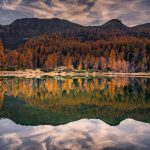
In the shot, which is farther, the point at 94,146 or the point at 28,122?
the point at 28,122

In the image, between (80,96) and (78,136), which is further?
(80,96)

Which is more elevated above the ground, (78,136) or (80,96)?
(78,136)

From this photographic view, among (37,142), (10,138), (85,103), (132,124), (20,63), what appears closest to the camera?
(37,142)

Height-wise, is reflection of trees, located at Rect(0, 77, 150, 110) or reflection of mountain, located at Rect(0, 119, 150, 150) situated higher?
reflection of mountain, located at Rect(0, 119, 150, 150)

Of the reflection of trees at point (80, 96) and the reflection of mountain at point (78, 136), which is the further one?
the reflection of trees at point (80, 96)

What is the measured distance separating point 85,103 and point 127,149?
24638 millimetres

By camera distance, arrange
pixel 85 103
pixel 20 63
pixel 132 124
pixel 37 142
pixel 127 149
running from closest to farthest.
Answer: pixel 127 149 < pixel 37 142 < pixel 132 124 < pixel 85 103 < pixel 20 63

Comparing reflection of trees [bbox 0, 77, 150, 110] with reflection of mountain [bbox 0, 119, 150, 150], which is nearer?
reflection of mountain [bbox 0, 119, 150, 150]

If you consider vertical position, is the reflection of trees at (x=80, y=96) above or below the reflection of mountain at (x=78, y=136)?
below

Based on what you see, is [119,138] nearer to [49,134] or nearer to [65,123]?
[49,134]

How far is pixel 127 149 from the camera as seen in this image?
1648 cm

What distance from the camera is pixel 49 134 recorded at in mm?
20141

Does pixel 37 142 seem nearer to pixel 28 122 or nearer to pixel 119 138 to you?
pixel 119 138

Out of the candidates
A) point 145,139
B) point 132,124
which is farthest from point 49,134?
point 132,124
